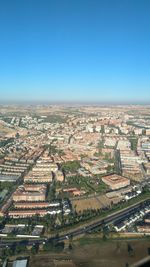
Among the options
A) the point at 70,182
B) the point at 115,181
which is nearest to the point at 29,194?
the point at 70,182

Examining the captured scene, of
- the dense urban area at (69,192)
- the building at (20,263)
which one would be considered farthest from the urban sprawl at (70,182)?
the building at (20,263)

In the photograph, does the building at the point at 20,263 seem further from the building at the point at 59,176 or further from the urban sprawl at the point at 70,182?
the building at the point at 59,176

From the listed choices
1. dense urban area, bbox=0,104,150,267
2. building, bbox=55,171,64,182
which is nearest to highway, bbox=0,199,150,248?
dense urban area, bbox=0,104,150,267

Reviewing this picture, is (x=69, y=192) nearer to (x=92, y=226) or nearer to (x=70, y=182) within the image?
(x=70, y=182)

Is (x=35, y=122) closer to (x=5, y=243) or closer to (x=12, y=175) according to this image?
(x=12, y=175)

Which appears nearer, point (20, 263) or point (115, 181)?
point (20, 263)

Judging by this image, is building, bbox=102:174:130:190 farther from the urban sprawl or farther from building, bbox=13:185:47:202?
building, bbox=13:185:47:202

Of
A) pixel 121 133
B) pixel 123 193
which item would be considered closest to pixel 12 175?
pixel 123 193
